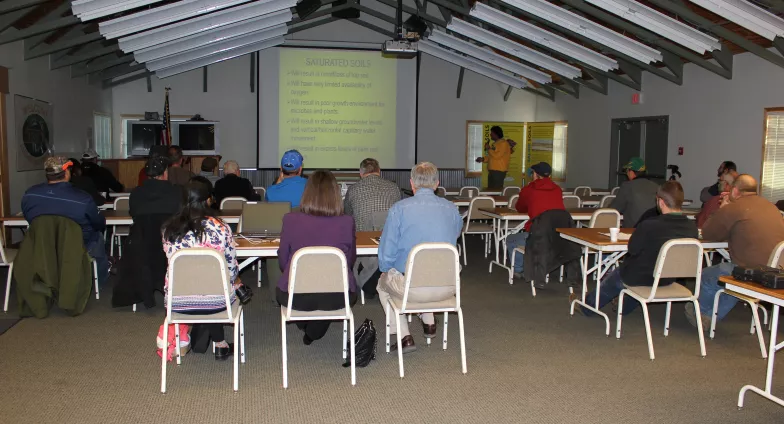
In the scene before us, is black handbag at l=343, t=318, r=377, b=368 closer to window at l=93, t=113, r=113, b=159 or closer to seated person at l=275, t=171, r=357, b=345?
seated person at l=275, t=171, r=357, b=345

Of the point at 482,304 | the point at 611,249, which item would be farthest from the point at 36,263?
the point at 611,249

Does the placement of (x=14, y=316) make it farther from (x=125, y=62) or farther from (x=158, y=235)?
(x=125, y=62)

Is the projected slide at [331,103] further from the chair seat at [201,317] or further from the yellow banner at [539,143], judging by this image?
the chair seat at [201,317]

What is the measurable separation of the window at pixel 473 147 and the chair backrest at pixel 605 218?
8.82 meters

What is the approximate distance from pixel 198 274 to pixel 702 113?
A: 28.3 ft

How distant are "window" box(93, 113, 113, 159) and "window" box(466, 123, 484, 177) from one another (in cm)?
762

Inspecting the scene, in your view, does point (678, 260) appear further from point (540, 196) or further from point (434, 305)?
point (540, 196)

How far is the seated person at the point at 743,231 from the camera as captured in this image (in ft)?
14.8

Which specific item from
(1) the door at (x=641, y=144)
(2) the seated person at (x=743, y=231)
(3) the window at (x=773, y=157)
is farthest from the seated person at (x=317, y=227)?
(1) the door at (x=641, y=144)

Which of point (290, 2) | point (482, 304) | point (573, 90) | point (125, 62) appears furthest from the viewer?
point (573, 90)

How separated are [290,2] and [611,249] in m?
6.49

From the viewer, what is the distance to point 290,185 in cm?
577

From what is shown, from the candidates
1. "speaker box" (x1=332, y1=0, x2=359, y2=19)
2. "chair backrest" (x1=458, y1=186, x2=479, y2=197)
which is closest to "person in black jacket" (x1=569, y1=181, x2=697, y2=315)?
"chair backrest" (x1=458, y1=186, x2=479, y2=197)

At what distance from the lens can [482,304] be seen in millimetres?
5820
